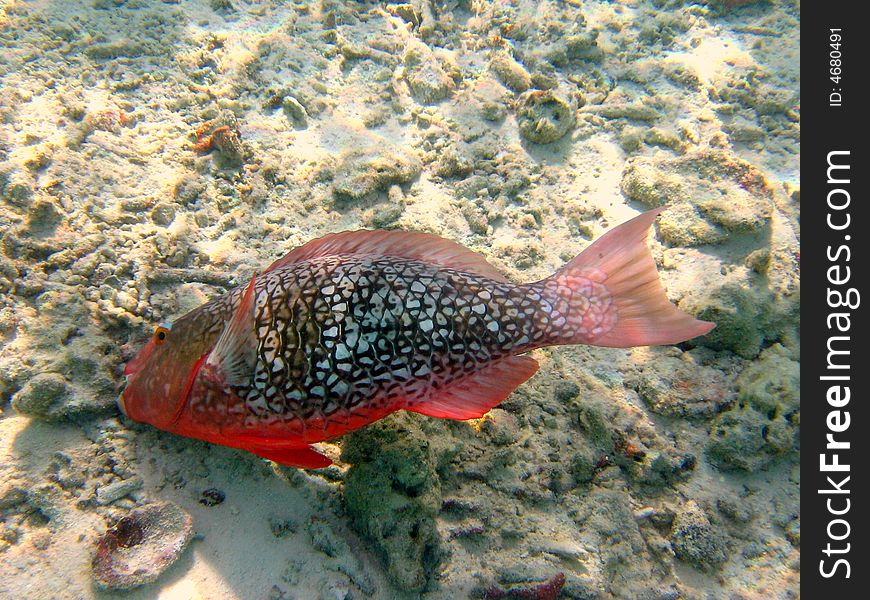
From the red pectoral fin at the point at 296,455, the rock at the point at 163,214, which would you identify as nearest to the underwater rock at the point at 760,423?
the red pectoral fin at the point at 296,455

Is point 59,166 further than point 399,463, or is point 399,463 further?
point 59,166

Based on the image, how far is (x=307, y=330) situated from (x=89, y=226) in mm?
2029

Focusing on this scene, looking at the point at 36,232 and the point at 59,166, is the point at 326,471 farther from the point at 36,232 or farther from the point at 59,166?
the point at 59,166

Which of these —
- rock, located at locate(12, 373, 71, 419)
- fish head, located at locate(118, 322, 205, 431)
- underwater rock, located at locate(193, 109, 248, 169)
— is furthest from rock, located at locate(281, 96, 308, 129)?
rock, located at locate(12, 373, 71, 419)

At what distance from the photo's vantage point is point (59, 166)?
331 cm

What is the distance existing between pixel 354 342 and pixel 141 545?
142 cm

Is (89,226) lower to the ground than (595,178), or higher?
lower

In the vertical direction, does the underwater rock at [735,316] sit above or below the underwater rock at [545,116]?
below

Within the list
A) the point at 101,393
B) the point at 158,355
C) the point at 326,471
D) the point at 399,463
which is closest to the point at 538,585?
the point at 399,463

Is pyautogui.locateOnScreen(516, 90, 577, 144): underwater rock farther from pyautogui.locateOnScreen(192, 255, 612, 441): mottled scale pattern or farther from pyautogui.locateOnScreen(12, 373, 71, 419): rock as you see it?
pyautogui.locateOnScreen(12, 373, 71, 419): rock

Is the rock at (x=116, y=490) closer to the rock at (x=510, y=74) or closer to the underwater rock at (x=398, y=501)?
the underwater rock at (x=398, y=501)

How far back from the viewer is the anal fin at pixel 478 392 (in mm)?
2373

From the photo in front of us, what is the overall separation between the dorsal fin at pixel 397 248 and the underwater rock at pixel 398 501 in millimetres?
1073
